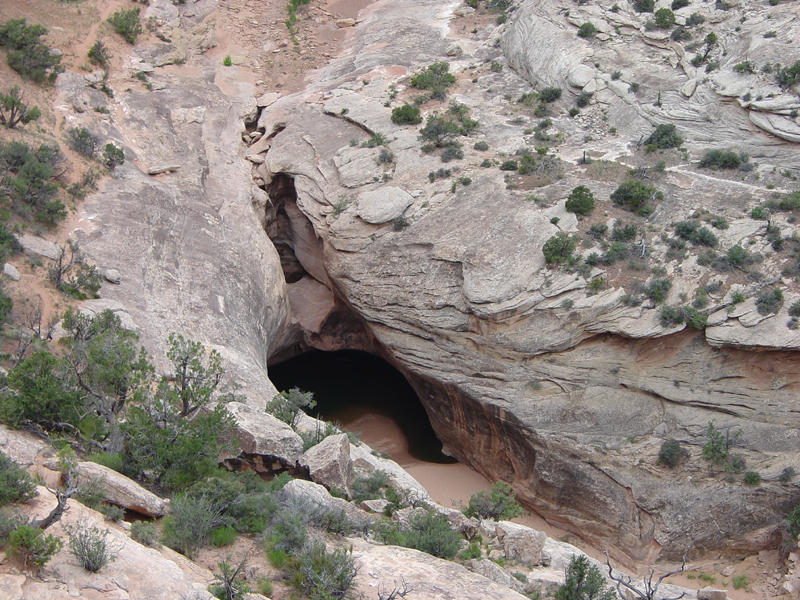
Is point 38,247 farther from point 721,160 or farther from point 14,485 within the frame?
point 721,160

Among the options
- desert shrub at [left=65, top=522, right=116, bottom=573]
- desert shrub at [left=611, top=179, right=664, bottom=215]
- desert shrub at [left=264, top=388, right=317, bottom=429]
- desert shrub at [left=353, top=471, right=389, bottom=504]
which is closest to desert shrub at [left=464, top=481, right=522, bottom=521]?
desert shrub at [left=353, top=471, right=389, bottom=504]

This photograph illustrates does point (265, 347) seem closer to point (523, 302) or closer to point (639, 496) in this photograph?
point (523, 302)

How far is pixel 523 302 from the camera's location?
2111 cm

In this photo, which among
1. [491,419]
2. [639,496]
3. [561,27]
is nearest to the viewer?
[639,496]

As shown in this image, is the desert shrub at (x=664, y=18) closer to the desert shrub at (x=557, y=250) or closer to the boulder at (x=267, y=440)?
the desert shrub at (x=557, y=250)

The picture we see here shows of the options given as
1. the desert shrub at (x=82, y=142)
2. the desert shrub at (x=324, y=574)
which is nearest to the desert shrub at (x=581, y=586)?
the desert shrub at (x=324, y=574)

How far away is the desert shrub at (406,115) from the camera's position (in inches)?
1097

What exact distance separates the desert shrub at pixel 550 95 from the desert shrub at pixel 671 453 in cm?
1564

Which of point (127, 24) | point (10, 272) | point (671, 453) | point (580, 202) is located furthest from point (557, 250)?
point (127, 24)

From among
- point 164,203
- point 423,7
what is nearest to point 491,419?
point 164,203

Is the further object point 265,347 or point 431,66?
point 431,66

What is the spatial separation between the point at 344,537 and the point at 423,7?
34637 millimetres

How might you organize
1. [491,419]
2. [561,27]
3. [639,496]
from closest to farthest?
[639,496]
[491,419]
[561,27]

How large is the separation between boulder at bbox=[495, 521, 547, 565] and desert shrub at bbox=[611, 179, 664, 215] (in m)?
13.1
